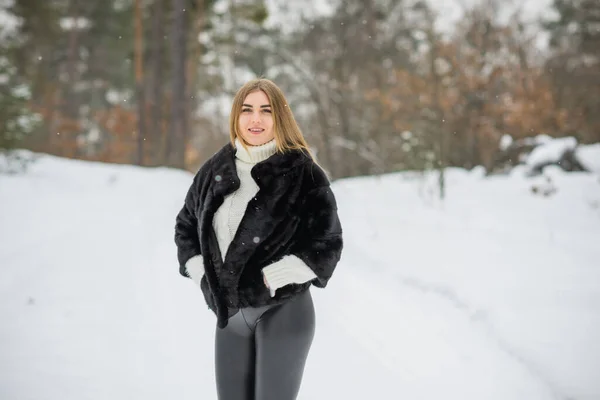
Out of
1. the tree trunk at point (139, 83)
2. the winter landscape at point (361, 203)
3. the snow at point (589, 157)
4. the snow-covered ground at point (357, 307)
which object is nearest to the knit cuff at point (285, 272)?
the winter landscape at point (361, 203)

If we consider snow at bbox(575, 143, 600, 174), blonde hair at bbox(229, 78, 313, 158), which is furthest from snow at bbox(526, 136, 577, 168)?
blonde hair at bbox(229, 78, 313, 158)

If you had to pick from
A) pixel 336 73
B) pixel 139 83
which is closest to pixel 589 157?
pixel 336 73

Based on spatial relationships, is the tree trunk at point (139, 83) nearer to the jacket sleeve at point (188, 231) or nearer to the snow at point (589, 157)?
the snow at point (589, 157)

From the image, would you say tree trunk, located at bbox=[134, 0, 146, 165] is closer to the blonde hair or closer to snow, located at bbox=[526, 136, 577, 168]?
snow, located at bbox=[526, 136, 577, 168]

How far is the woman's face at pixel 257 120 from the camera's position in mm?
1874

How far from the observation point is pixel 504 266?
5.75 m

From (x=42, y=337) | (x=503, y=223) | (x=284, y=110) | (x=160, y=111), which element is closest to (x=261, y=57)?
(x=160, y=111)

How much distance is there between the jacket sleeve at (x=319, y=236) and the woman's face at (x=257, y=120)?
0.33 m

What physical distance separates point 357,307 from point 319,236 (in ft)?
10.2

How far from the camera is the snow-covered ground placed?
3197 millimetres

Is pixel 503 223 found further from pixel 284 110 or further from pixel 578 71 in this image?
pixel 578 71

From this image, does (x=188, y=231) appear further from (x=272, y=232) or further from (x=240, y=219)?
(x=272, y=232)

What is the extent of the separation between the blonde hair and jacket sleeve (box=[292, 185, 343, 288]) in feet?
0.80

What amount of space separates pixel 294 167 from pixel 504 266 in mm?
4870
